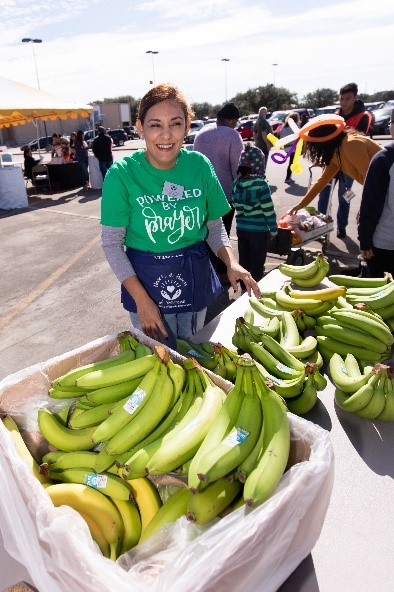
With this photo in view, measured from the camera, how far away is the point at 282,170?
53.4 ft

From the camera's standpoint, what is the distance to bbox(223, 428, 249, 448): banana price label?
1301mm

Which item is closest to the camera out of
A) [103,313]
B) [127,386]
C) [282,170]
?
[127,386]

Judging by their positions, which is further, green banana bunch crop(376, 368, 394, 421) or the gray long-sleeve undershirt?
the gray long-sleeve undershirt

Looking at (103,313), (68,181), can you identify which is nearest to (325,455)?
(103,313)

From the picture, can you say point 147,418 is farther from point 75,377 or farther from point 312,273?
point 312,273

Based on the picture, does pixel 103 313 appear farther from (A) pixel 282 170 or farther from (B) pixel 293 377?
(A) pixel 282 170

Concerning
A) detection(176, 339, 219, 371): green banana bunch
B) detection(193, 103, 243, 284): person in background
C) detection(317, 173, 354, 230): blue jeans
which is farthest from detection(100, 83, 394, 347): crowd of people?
detection(317, 173, 354, 230): blue jeans

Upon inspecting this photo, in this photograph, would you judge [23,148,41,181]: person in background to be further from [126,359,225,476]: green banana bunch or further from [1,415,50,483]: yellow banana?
[126,359,225,476]: green banana bunch

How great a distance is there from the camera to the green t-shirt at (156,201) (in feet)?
7.24

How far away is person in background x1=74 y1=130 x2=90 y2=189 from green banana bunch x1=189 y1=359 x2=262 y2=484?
14.2m

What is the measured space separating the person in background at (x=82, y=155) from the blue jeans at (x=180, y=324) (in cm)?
1292

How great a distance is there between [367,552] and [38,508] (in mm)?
1021

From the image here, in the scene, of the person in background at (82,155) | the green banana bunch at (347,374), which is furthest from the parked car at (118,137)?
the green banana bunch at (347,374)

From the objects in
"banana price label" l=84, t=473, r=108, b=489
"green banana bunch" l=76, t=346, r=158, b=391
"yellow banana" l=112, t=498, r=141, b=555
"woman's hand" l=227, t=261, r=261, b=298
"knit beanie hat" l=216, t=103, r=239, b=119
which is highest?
"knit beanie hat" l=216, t=103, r=239, b=119
